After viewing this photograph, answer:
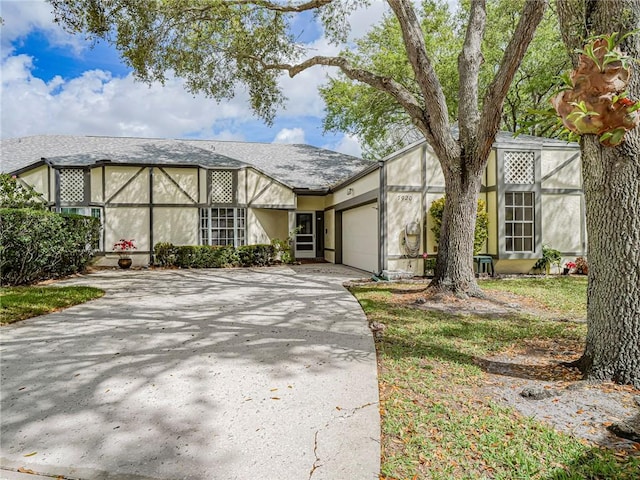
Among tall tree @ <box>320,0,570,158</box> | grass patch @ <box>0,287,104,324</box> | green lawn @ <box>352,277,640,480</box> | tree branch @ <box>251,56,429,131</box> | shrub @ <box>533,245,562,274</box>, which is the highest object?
tall tree @ <box>320,0,570,158</box>

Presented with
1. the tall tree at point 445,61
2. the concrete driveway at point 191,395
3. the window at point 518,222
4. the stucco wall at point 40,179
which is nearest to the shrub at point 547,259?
the window at point 518,222

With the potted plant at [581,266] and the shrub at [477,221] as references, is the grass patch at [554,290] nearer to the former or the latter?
the potted plant at [581,266]

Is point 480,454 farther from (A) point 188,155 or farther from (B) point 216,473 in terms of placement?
(A) point 188,155

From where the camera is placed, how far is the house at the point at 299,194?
11.3 meters

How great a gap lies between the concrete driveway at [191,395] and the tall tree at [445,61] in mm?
14653

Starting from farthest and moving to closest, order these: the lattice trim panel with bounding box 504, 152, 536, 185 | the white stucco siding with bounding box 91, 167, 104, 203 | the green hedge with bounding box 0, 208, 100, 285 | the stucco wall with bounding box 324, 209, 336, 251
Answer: the stucco wall with bounding box 324, 209, 336, 251 → the white stucco siding with bounding box 91, 167, 104, 203 → the lattice trim panel with bounding box 504, 152, 536, 185 → the green hedge with bounding box 0, 208, 100, 285

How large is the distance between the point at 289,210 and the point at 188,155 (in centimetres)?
532

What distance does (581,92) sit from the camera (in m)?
2.81

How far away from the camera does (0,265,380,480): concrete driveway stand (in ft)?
7.86

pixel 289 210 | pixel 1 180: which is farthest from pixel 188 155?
pixel 1 180

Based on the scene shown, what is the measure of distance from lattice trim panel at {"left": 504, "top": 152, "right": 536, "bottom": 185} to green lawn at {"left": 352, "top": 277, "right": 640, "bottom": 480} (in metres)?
6.95

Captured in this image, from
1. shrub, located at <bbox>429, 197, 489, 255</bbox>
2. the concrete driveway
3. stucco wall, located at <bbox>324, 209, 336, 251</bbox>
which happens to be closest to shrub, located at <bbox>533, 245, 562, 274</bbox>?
shrub, located at <bbox>429, 197, 489, 255</bbox>

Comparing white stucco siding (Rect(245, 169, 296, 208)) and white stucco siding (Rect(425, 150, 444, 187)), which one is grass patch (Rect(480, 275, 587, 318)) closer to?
white stucco siding (Rect(425, 150, 444, 187))

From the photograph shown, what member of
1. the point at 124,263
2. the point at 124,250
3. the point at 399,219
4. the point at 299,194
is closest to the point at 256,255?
the point at 299,194
